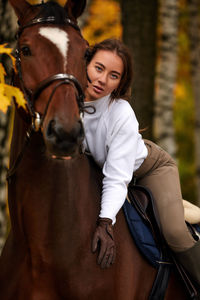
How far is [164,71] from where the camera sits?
954 cm

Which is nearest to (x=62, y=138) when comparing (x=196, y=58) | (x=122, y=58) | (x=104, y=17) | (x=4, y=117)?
(x=122, y=58)

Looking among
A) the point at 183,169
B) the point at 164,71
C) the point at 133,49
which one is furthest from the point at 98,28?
the point at 133,49

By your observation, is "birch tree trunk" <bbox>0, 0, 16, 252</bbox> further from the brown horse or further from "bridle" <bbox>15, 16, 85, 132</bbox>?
"bridle" <bbox>15, 16, 85, 132</bbox>

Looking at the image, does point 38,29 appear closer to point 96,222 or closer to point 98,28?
point 96,222

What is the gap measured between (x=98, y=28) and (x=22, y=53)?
1420cm

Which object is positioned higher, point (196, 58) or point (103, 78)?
point (103, 78)

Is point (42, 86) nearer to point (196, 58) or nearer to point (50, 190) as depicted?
point (50, 190)

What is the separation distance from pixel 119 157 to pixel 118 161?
3cm

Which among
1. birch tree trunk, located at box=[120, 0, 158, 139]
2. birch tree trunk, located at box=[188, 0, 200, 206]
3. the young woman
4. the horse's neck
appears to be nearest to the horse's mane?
the young woman

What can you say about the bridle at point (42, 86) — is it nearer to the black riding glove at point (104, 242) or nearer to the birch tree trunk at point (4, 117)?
the black riding glove at point (104, 242)

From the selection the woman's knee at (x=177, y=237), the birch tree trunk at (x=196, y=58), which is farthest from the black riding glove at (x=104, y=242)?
the birch tree trunk at (x=196, y=58)

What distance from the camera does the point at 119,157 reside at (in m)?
3.04

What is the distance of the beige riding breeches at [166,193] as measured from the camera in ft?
11.1

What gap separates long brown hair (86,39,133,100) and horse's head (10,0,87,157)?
434 mm
